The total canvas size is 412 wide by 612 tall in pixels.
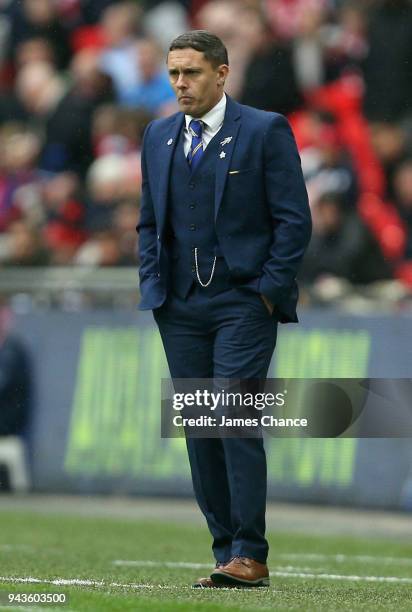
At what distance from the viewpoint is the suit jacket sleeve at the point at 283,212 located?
21.6 ft

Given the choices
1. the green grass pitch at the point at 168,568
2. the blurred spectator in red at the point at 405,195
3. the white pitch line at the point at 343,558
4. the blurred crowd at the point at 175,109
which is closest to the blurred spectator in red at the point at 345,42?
the blurred crowd at the point at 175,109

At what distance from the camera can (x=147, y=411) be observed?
41.7ft

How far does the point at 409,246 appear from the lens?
12.7 metres

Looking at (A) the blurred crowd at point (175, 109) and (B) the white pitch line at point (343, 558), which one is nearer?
(B) the white pitch line at point (343, 558)

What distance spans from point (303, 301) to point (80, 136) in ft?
16.0

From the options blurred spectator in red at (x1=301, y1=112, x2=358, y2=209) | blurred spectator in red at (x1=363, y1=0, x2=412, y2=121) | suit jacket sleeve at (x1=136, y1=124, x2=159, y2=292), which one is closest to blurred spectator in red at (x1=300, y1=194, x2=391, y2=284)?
blurred spectator in red at (x1=301, y1=112, x2=358, y2=209)

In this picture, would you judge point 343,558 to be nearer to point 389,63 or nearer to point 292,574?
point 292,574

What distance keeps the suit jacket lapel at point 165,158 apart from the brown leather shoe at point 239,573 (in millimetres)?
1410

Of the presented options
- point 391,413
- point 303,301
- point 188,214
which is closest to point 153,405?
point 303,301

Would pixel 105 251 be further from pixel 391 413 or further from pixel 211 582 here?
pixel 211 582

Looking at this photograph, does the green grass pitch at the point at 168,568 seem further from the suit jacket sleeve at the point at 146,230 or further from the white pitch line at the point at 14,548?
the suit jacket sleeve at the point at 146,230

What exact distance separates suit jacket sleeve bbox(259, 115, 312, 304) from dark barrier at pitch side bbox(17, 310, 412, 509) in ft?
17.1

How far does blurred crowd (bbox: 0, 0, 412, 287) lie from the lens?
12.9 metres

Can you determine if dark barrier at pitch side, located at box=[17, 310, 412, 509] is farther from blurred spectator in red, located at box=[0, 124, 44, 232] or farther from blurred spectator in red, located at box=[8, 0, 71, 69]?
blurred spectator in red, located at box=[8, 0, 71, 69]
